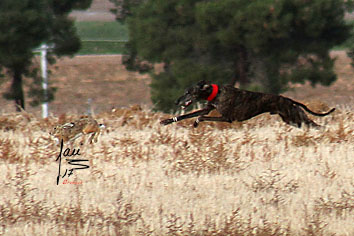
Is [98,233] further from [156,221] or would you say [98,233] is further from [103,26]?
[103,26]

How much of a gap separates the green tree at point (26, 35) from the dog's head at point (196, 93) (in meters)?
21.9

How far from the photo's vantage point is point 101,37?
50250mm

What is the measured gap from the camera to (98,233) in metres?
5.51

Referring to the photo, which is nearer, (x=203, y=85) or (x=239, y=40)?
(x=203, y=85)

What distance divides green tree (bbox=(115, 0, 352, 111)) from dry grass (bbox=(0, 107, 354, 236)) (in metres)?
18.8

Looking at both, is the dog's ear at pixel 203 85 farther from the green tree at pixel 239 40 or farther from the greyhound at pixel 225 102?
the green tree at pixel 239 40

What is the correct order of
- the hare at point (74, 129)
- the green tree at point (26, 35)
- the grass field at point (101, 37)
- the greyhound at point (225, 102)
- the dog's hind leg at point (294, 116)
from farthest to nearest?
the grass field at point (101, 37)
the green tree at point (26, 35)
the dog's hind leg at point (294, 116)
the hare at point (74, 129)
the greyhound at point (225, 102)

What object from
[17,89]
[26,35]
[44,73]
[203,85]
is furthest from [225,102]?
[44,73]

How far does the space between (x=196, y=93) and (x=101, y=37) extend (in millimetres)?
45132

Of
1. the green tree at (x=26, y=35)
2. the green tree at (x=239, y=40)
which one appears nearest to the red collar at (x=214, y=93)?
the green tree at (x=239, y=40)

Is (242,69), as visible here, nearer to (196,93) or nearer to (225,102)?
(225,102)

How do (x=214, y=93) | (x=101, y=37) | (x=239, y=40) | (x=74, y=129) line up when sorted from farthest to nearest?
1. (x=101, y=37)
2. (x=239, y=40)
3. (x=74, y=129)
4. (x=214, y=93)

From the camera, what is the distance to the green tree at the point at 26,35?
28.0 metres

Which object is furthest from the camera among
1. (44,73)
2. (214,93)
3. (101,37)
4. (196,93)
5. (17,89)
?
(101,37)
